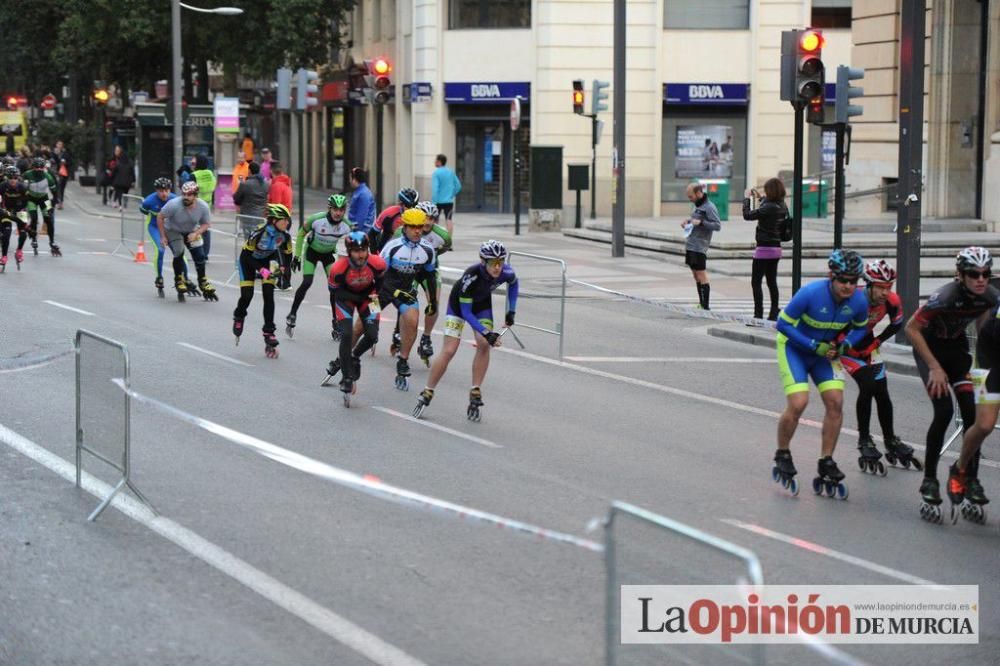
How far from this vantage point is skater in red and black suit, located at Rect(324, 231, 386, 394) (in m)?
14.3

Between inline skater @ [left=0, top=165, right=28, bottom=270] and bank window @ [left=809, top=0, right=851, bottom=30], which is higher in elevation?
bank window @ [left=809, top=0, right=851, bottom=30]

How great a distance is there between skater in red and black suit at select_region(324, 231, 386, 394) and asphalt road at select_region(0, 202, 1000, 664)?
42 cm

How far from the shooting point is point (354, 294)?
48.0 ft

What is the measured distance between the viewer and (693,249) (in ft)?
71.9

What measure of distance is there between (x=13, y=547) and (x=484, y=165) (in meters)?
37.6

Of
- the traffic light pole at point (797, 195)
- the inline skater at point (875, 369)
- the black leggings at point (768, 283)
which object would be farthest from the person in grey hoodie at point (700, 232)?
the inline skater at point (875, 369)

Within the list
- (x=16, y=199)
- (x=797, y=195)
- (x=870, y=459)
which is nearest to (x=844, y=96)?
(x=797, y=195)

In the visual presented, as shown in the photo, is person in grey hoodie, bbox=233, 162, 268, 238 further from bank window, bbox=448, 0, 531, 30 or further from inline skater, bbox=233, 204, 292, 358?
bank window, bbox=448, 0, 531, 30

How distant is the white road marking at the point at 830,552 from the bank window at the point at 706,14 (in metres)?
34.6

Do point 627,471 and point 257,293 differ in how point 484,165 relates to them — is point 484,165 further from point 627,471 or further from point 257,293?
point 627,471

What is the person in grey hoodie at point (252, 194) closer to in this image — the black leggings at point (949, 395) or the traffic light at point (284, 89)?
the traffic light at point (284, 89)

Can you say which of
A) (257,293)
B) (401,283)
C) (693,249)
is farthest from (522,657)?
(257,293)

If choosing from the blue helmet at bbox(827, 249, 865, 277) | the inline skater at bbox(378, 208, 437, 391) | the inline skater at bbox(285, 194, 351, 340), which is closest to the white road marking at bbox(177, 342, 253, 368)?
the inline skater at bbox(285, 194, 351, 340)

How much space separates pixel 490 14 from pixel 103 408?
35.6 m
